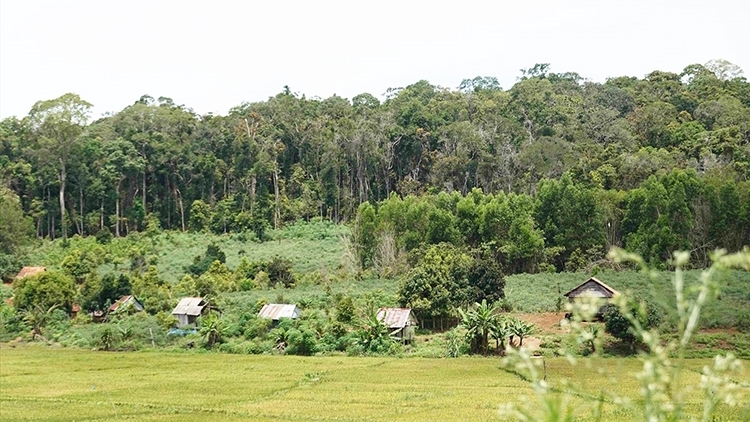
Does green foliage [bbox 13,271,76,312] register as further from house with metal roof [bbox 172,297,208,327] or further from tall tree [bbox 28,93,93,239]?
tall tree [bbox 28,93,93,239]

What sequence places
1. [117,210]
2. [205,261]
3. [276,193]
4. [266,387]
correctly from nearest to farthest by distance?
[266,387] → [205,261] → [117,210] → [276,193]

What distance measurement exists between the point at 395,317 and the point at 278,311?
7.44 meters

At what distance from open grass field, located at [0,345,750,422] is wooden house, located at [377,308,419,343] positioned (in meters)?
3.78

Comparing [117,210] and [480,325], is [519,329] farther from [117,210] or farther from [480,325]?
[117,210]

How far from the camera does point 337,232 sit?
77.4 metres

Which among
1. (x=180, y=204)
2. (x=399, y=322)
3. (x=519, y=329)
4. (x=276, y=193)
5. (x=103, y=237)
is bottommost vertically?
(x=399, y=322)

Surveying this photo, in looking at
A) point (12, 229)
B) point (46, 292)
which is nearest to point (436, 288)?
point (46, 292)

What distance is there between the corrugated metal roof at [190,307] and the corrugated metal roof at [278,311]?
434 centimetres

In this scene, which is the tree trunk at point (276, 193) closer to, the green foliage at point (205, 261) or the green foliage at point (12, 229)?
the green foliage at point (205, 261)

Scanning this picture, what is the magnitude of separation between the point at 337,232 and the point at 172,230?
68.7ft

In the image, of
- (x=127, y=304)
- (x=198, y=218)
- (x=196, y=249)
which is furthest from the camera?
(x=198, y=218)

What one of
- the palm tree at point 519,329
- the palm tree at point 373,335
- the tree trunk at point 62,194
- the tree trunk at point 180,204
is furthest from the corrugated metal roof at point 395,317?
the tree trunk at point 180,204

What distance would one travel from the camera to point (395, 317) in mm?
40125

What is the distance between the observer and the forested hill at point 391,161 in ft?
199
